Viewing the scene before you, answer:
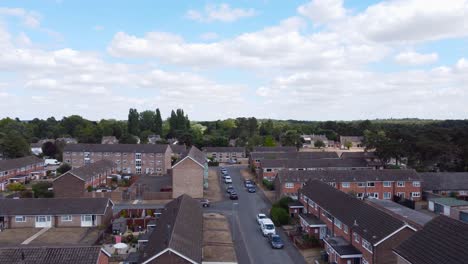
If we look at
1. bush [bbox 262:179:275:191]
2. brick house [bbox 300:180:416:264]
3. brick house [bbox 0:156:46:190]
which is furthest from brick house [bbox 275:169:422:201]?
brick house [bbox 0:156:46:190]

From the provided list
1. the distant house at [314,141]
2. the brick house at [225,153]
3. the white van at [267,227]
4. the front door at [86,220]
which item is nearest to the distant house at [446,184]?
the white van at [267,227]

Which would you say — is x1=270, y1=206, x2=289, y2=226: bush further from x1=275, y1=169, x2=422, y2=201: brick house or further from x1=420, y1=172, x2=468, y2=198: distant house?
x1=420, y1=172, x2=468, y2=198: distant house

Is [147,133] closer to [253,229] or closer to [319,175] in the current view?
[319,175]

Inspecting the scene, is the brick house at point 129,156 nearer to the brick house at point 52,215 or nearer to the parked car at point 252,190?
the parked car at point 252,190

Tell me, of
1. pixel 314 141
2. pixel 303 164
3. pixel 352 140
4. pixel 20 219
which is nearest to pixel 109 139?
pixel 314 141

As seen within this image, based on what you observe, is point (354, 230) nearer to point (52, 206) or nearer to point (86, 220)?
point (86, 220)
